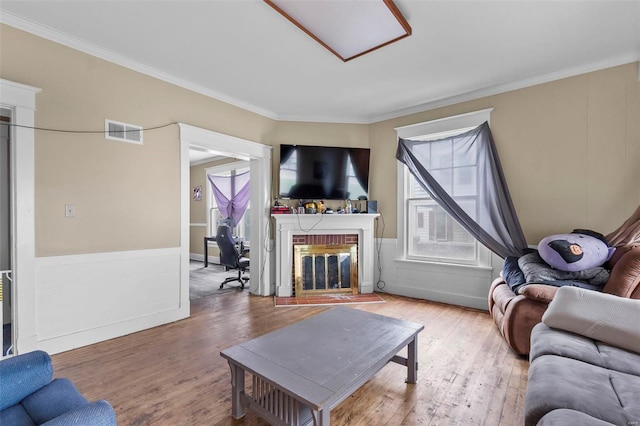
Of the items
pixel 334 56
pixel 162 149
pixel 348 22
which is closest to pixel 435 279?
pixel 334 56

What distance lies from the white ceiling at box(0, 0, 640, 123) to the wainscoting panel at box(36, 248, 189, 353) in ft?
6.37

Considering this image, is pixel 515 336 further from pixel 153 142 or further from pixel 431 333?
pixel 153 142

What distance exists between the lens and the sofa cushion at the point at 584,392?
1.06 metres

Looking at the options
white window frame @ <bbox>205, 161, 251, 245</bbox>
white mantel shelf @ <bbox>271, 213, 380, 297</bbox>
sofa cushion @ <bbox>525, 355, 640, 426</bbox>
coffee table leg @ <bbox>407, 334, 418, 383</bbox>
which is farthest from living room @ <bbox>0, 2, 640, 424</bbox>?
white window frame @ <bbox>205, 161, 251, 245</bbox>


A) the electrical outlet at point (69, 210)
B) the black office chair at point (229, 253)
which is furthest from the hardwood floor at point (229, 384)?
the black office chair at point (229, 253)

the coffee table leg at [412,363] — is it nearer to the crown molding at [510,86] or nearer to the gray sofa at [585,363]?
the gray sofa at [585,363]

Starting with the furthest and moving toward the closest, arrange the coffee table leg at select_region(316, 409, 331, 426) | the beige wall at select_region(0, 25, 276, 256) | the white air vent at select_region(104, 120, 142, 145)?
the white air vent at select_region(104, 120, 142, 145), the beige wall at select_region(0, 25, 276, 256), the coffee table leg at select_region(316, 409, 331, 426)

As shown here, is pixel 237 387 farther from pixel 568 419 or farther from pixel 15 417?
pixel 568 419

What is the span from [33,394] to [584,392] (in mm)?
2228

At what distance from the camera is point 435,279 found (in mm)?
3924

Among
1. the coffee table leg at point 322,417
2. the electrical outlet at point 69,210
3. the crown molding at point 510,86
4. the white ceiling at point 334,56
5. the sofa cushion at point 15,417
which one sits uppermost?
the white ceiling at point 334,56

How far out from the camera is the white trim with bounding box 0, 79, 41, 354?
2.29m

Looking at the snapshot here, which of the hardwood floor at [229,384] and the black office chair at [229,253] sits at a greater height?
the black office chair at [229,253]

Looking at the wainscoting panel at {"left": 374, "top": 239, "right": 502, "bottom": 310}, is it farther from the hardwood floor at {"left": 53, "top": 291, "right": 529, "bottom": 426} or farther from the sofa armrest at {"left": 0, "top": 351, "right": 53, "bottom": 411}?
the sofa armrest at {"left": 0, "top": 351, "right": 53, "bottom": 411}
